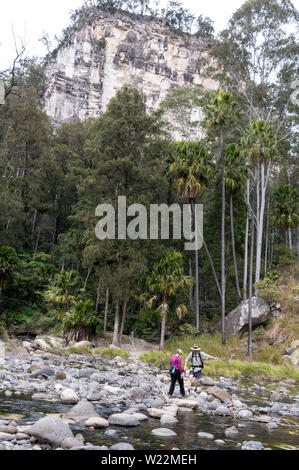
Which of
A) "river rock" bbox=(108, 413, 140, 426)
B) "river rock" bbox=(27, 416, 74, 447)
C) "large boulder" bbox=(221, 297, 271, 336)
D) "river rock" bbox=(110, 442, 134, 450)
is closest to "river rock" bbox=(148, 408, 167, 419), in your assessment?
"river rock" bbox=(108, 413, 140, 426)

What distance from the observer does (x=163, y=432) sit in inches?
230

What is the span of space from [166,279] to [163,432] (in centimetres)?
1562

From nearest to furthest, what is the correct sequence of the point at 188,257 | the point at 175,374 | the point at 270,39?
1. the point at 175,374
2. the point at 270,39
3. the point at 188,257

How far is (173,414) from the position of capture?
7188mm

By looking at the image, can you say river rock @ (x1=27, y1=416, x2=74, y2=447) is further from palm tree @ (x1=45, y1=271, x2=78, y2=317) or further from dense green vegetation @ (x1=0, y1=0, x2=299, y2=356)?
palm tree @ (x1=45, y1=271, x2=78, y2=317)

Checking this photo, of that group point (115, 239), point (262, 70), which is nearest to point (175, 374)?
point (115, 239)

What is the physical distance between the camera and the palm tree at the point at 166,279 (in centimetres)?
2120

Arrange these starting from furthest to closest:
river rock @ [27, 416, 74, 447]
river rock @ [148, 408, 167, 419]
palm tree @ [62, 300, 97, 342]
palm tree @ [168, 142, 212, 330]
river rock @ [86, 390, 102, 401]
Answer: palm tree @ [168, 142, 212, 330], palm tree @ [62, 300, 97, 342], river rock @ [86, 390, 102, 401], river rock @ [148, 408, 167, 419], river rock @ [27, 416, 74, 447]

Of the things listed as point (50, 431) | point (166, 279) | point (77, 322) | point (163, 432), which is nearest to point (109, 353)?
point (77, 322)

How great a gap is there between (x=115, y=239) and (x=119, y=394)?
1336 centimetres

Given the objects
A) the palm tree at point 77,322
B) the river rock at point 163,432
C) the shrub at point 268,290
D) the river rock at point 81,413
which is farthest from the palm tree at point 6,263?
the river rock at point 163,432

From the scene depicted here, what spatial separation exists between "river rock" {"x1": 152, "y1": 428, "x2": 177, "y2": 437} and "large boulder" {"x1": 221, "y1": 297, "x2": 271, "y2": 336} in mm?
16555

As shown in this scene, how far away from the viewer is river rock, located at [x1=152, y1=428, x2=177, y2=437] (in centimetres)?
577

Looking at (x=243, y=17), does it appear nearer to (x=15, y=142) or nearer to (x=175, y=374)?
(x=15, y=142)
